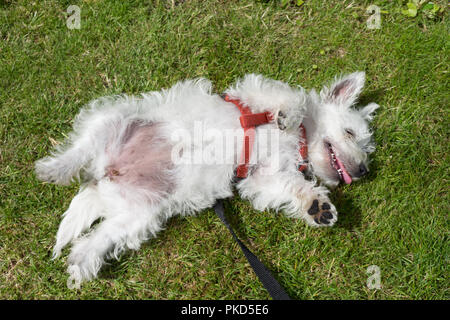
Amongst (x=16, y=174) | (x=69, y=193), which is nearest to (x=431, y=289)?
(x=69, y=193)

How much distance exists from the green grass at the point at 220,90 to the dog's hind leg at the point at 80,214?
1.05ft

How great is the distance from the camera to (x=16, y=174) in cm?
350

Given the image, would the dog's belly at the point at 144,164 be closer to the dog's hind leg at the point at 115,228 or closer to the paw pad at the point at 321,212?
the dog's hind leg at the point at 115,228

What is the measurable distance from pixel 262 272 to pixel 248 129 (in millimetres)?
1273

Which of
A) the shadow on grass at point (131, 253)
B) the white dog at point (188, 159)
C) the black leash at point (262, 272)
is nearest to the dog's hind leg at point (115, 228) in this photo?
the white dog at point (188, 159)

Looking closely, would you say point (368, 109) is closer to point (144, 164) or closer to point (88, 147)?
point (144, 164)

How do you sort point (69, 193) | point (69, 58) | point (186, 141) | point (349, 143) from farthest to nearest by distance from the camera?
point (69, 58) → point (69, 193) → point (349, 143) → point (186, 141)

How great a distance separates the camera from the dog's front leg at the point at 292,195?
3078 millimetres

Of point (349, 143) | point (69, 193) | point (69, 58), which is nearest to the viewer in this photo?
point (349, 143)

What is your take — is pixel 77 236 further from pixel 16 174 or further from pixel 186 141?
pixel 186 141

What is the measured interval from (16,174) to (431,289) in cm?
423

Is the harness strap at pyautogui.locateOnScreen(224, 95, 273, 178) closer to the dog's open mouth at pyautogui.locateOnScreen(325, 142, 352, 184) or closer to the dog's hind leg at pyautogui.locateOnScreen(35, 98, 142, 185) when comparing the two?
the dog's open mouth at pyautogui.locateOnScreen(325, 142, 352, 184)

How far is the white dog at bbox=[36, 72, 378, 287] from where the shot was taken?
118 inches
